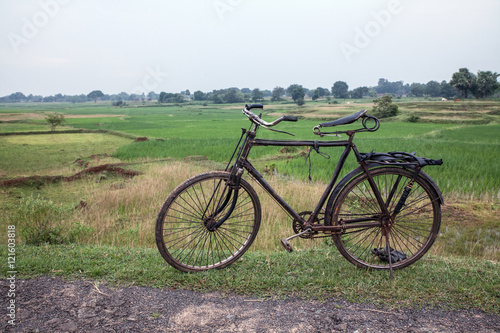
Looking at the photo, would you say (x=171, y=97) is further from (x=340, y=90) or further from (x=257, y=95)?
(x=340, y=90)

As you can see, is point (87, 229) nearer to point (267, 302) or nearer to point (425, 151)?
point (267, 302)

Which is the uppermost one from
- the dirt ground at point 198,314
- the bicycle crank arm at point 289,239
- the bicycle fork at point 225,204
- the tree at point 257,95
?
the tree at point 257,95

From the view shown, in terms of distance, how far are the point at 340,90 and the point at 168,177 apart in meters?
7.27

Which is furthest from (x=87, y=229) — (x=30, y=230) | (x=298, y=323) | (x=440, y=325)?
(x=440, y=325)

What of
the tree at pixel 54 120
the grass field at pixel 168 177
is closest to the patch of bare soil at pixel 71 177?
the grass field at pixel 168 177

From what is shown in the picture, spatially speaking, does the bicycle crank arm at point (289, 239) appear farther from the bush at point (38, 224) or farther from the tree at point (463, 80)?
the tree at point (463, 80)

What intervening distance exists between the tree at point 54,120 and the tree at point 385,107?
36.9 ft

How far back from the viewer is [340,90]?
1185 cm

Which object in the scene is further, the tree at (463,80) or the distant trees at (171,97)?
the tree at (463,80)

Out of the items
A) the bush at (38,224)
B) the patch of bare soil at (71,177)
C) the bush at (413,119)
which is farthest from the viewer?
the bush at (413,119)

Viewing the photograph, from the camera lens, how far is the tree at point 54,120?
9.49 metres

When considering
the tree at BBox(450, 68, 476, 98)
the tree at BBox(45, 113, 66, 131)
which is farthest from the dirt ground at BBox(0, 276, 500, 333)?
the tree at BBox(450, 68, 476, 98)

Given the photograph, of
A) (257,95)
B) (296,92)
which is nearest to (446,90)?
(296,92)

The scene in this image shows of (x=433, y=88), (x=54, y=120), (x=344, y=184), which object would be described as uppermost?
(x=433, y=88)
